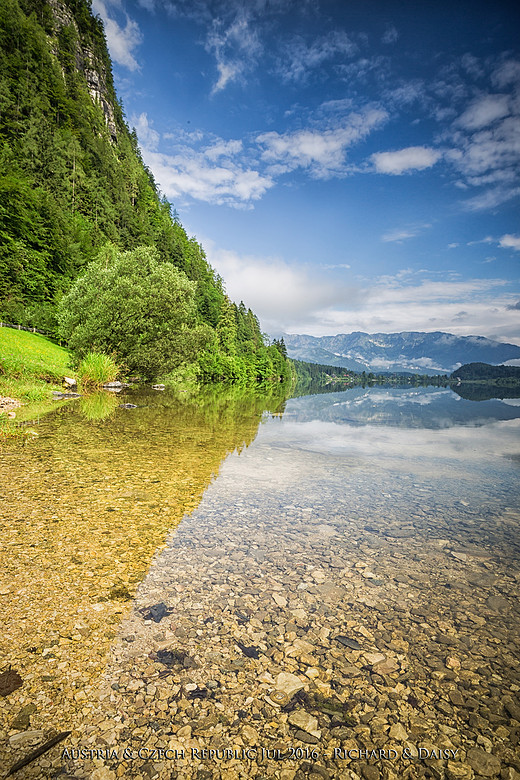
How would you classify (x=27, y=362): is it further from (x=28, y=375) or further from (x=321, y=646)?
(x=321, y=646)

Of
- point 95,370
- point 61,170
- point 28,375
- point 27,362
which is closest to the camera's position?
point 28,375

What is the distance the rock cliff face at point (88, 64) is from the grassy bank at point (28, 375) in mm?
114886

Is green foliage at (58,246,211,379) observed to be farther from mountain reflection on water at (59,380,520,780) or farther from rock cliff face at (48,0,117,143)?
rock cliff face at (48,0,117,143)

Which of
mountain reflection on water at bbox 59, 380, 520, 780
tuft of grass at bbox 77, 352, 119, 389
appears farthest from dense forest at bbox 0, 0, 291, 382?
mountain reflection on water at bbox 59, 380, 520, 780

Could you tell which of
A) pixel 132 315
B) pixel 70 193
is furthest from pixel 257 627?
pixel 70 193

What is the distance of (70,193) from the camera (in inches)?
2798

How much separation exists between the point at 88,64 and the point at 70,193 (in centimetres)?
7620

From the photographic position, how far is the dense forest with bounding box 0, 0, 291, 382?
49.1 meters

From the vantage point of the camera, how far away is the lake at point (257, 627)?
2.76 m

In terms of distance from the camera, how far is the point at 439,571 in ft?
18.2

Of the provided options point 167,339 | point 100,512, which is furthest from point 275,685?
point 167,339

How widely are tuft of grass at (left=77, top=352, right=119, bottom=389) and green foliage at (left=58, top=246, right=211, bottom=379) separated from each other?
3.10 metres

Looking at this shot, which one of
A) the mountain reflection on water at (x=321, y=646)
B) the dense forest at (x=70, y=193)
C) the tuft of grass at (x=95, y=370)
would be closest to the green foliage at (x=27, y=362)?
the tuft of grass at (x=95, y=370)

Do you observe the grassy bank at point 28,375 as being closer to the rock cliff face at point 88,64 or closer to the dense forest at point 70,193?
the dense forest at point 70,193
